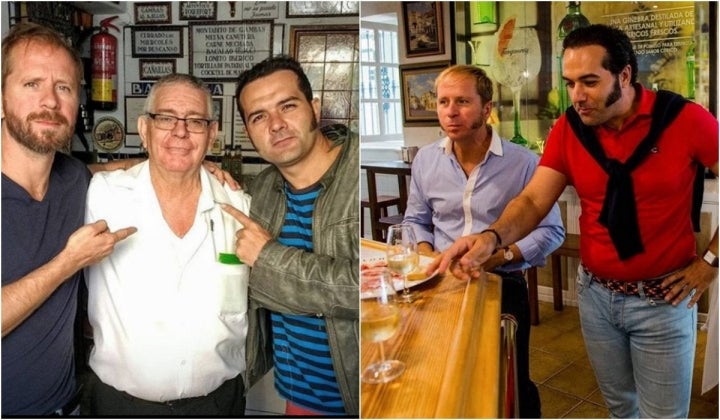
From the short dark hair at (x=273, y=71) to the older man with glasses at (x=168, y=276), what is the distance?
76 mm

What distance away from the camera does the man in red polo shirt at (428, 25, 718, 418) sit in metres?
1.55

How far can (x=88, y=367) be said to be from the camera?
1.32m

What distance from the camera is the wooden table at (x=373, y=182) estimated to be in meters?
3.57

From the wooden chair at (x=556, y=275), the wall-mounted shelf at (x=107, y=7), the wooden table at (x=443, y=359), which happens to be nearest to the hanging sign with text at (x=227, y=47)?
the wall-mounted shelf at (x=107, y=7)

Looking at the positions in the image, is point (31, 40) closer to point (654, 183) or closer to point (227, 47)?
point (227, 47)

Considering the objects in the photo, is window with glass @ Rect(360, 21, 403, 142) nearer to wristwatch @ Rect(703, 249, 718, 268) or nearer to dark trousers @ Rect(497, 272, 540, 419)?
dark trousers @ Rect(497, 272, 540, 419)

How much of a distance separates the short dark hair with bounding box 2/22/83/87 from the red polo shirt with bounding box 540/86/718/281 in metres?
1.23

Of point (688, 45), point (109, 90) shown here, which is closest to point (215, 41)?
point (109, 90)

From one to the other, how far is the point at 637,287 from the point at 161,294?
1162 mm

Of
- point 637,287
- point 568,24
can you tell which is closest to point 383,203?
point 568,24

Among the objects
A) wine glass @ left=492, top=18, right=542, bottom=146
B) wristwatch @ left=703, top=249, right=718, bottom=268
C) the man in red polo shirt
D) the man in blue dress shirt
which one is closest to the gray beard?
the man in red polo shirt

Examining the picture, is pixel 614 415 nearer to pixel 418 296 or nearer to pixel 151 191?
pixel 418 296

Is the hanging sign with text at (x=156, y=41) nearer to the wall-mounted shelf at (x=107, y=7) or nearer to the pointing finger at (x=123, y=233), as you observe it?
the wall-mounted shelf at (x=107, y=7)

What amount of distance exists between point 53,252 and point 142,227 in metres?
0.18
